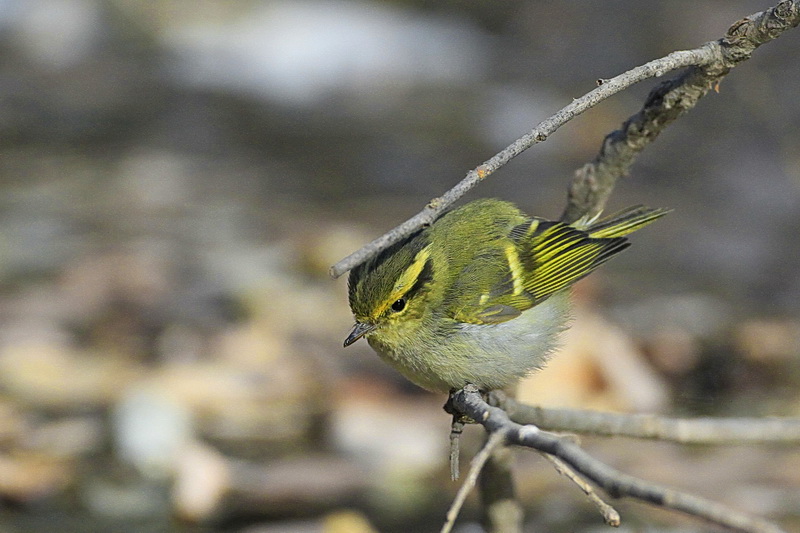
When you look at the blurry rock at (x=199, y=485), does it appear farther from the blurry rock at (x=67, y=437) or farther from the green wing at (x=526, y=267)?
the green wing at (x=526, y=267)

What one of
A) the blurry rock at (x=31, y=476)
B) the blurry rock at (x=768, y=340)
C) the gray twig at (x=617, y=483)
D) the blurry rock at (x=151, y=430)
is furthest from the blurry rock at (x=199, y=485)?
the blurry rock at (x=768, y=340)

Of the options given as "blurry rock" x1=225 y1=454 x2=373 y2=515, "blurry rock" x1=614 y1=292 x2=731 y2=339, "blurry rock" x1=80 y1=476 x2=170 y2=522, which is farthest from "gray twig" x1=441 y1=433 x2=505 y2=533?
"blurry rock" x1=614 y1=292 x2=731 y2=339

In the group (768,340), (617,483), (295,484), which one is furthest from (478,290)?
(768,340)

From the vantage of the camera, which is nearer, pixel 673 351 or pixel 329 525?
pixel 329 525

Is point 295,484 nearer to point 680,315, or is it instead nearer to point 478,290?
point 478,290

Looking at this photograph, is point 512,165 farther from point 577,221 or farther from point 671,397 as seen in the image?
point 577,221
